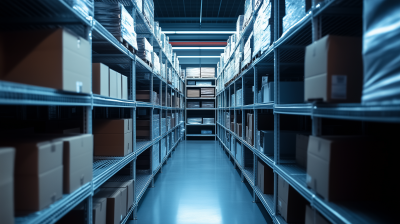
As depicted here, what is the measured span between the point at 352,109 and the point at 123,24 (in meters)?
1.91

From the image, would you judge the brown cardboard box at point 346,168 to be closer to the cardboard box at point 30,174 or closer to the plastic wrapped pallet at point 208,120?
the cardboard box at point 30,174

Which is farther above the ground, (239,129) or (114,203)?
(239,129)

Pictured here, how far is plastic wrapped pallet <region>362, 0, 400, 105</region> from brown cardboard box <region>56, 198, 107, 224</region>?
1.71 meters

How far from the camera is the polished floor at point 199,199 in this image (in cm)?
245

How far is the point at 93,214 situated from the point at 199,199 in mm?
1625

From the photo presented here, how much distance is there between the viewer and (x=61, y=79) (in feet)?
3.50

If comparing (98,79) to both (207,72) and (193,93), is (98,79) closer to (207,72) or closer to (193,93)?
(193,93)

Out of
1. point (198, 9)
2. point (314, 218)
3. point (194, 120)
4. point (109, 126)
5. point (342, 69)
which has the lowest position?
point (314, 218)

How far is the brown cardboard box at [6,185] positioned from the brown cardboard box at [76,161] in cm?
35

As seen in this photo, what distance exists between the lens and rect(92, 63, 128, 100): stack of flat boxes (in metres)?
1.68

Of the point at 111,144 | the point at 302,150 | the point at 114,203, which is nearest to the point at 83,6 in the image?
the point at 111,144

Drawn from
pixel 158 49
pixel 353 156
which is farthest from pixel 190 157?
pixel 353 156

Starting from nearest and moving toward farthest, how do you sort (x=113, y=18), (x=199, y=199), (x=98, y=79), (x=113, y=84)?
(x=98, y=79), (x=113, y=84), (x=113, y=18), (x=199, y=199)

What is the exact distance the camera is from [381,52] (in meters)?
0.80
